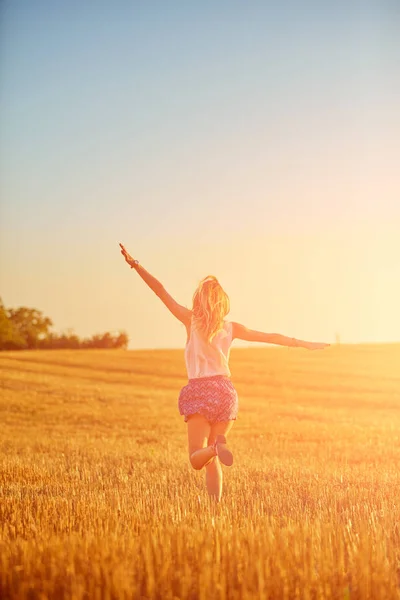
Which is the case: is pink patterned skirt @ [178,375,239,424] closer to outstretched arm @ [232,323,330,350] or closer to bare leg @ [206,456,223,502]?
bare leg @ [206,456,223,502]

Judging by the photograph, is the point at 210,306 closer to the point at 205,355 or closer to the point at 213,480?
the point at 205,355

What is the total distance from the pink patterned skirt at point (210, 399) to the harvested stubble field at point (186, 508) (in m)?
0.85

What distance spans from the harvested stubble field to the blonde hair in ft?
5.49

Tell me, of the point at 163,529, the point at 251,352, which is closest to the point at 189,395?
the point at 163,529

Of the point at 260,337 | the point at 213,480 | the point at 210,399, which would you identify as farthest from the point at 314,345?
the point at 213,480

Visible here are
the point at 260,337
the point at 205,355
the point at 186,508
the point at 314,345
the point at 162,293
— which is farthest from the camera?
the point at 314,345

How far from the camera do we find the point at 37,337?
222 ft

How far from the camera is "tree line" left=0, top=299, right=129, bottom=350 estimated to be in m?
65.7

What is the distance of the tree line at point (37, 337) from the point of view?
65.7 meters

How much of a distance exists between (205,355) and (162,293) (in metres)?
0.80

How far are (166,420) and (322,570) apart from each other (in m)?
18.9

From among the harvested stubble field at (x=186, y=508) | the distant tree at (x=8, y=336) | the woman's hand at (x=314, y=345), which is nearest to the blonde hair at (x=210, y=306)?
the woman's hand at (x=314, y=345)

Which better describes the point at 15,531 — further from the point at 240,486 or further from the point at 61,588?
the point at 240,486

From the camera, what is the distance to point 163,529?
5.84 meters
